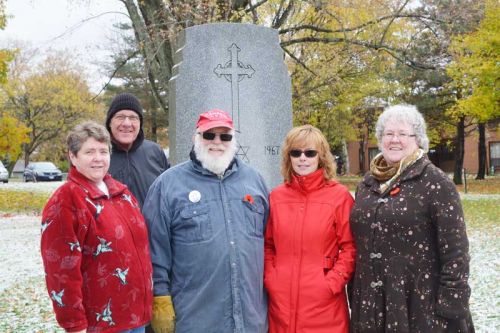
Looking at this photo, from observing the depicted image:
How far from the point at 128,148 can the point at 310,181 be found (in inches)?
55.4

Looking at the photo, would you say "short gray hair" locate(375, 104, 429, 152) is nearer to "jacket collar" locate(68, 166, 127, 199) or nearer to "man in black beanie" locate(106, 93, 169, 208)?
"jacket collar" locate(68, 166, 127, 199)

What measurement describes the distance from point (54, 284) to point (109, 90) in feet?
117

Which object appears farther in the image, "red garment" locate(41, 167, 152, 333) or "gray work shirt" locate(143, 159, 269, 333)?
"gray work shirt" locate(143, 159, 269, 333)

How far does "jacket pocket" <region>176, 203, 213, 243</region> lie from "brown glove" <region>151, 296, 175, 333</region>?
1.15 ft

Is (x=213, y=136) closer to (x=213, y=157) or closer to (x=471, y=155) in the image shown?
(x=213, y=157)

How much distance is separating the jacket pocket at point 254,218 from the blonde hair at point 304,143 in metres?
0.31

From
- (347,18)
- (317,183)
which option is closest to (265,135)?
(317,183)

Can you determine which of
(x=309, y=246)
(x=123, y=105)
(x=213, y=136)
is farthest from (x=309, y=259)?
(x=123, y=105)

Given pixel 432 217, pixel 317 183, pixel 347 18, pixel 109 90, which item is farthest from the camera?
pixel 109 90

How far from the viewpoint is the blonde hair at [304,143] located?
10.8ft

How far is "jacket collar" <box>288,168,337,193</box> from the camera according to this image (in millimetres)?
3238

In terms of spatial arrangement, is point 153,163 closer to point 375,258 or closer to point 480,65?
point 375,258

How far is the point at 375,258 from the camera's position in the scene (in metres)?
3.01

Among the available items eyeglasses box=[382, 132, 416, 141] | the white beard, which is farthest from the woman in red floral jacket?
eyeglasses box=[382, 132, 416, 141]
